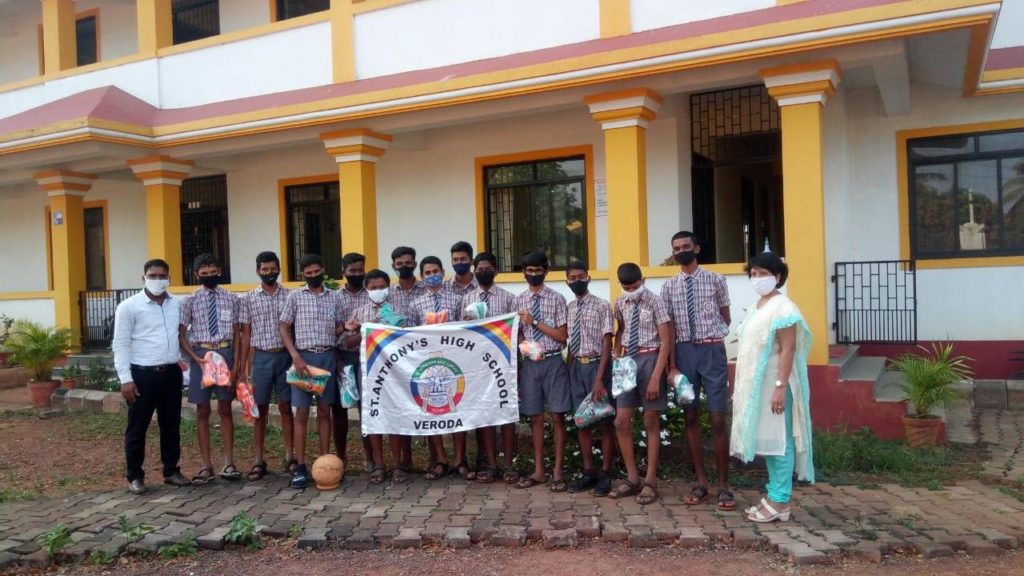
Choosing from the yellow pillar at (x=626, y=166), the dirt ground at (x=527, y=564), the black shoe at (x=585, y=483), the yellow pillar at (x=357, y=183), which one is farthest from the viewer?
→ the yellow pillar at (x=357, y=183)

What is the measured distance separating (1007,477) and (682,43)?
4515mm

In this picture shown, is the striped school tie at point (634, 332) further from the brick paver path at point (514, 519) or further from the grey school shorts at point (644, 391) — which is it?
the brick paver path at point (514, 519)

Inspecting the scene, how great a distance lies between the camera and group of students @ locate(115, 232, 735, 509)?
17.7 ft

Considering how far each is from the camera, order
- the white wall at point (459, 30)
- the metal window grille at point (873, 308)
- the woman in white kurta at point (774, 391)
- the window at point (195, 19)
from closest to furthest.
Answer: the woman in white kurta at point (774, 391) < the white wall at point (459, 30) < the metal window grille at point (873, 308) < the window at point (195, 19)

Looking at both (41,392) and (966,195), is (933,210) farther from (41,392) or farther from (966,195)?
(41,392)

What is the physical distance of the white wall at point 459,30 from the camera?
8.27 metres

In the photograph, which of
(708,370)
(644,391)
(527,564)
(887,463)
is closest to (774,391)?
(708,370)

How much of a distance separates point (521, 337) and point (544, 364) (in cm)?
31

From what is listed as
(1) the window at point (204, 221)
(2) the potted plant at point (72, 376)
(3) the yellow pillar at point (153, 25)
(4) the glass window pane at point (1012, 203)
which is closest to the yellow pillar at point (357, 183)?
(3) the yellow pillar at point (153, 25)

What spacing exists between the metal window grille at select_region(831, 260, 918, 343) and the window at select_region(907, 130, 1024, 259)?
0.74 metres

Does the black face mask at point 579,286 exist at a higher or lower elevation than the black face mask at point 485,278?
lower

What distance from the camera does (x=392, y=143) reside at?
10.5m

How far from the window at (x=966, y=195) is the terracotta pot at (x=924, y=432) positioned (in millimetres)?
3142

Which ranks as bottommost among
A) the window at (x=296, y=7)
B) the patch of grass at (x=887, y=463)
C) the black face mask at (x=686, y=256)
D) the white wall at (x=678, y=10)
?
the patch of grass at (x=887, y=463)
